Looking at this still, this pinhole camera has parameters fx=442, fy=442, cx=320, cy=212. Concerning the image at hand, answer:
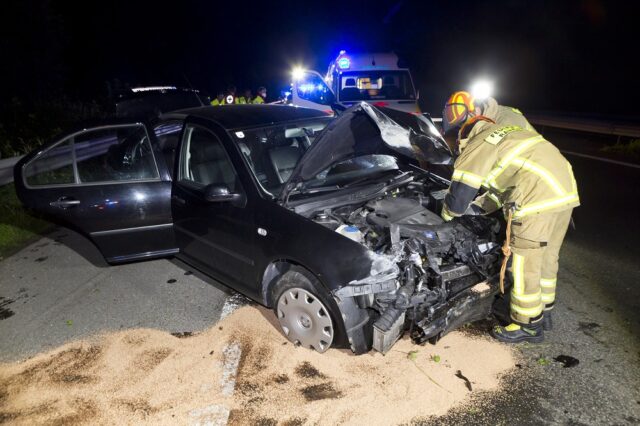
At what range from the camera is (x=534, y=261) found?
3.13 metres

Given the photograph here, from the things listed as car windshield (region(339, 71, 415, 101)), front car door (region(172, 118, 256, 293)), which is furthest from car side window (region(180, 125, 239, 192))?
car windshield (region(339, 71, 415, 101))

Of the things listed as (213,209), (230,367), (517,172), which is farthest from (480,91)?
(230,367)

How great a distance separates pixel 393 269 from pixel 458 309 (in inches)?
25.5

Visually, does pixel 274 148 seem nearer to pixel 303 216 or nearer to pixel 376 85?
pixel 303 216

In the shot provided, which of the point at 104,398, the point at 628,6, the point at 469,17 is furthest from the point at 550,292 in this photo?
the point at 469,17

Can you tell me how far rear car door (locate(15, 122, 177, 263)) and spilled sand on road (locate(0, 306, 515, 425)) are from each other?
0.91 meters

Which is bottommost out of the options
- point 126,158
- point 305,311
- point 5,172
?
point 305,311

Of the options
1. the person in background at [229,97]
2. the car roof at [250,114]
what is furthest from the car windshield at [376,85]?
the car roof at [250,114]

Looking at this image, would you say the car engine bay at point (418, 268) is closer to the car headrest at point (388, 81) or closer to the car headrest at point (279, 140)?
the car headrest at point (279, 140)

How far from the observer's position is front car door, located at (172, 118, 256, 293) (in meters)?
3.41

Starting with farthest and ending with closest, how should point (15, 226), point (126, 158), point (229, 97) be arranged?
point (229, 97), point (15, 226), point (126, 158)

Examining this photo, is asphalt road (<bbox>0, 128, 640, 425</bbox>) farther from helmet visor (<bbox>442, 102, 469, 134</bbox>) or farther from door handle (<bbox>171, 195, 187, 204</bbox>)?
helmet visor (<bbox>442, 102, 469, 134</bbox>)

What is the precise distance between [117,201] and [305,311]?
→ 2.07 meters

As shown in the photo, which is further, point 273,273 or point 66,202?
point 66,202
